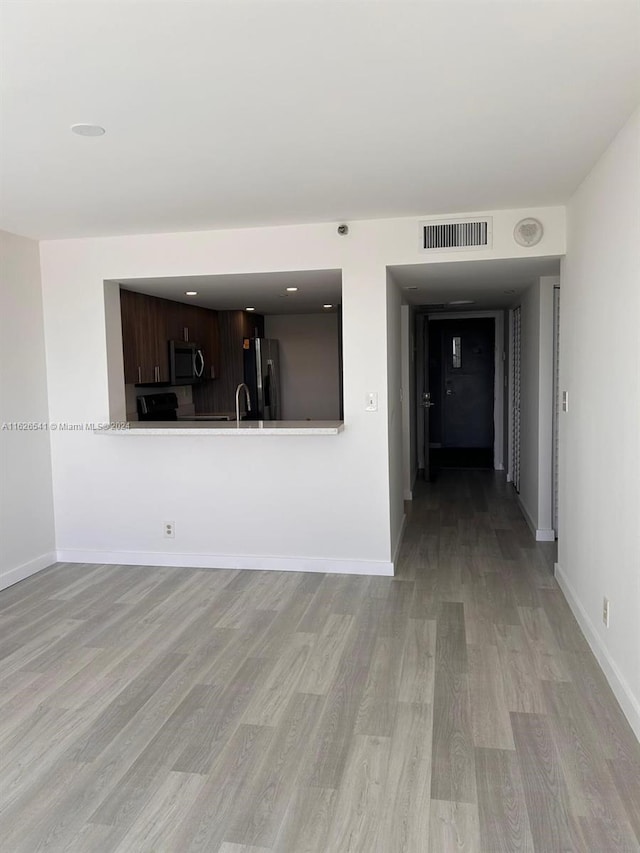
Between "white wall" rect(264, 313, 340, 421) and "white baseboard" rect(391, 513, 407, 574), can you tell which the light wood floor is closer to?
"white baseboard" rect(391, 513, 407, 574)

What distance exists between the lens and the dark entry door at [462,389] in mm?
9297

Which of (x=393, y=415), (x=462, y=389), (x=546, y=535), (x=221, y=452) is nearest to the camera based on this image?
(x=221, y=452)

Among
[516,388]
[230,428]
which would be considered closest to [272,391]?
[516,388]

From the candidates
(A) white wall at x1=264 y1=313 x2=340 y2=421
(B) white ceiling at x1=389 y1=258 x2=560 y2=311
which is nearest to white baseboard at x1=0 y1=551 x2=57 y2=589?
(B) white ceiling at x1=389 y1=258 x2=560 y2=311

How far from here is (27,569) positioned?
15.0 ft

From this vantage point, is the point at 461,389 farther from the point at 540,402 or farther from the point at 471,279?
the point at 471,279

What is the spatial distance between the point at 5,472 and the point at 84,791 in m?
2.66

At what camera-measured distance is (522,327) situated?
6.30 metres

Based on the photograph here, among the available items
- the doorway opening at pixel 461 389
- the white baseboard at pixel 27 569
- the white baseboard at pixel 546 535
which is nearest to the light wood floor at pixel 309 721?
the white baseboard at pixel 27 569

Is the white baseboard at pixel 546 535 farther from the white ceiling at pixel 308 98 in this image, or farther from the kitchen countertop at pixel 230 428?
the white ceiling at pixel 308 98

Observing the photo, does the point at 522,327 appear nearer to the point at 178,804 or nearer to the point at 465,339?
the point at 465,339

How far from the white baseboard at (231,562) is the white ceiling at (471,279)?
6.91 ft

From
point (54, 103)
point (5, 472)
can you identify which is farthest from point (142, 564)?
point (54, 103)

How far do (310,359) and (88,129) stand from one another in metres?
6.21
